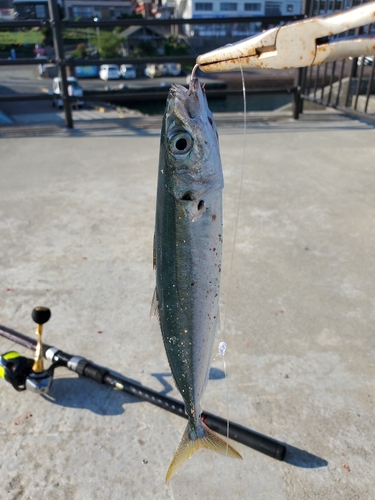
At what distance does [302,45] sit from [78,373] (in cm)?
186

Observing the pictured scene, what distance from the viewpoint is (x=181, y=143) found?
3.62 ft

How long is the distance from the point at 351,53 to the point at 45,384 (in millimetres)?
1940

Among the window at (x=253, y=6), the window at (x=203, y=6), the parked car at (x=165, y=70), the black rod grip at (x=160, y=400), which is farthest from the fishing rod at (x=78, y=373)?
the window at (x=253, y=6)

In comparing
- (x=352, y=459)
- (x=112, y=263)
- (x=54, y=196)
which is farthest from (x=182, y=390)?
(x=54, y=196)

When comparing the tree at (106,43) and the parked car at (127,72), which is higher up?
the tree at (106,43)

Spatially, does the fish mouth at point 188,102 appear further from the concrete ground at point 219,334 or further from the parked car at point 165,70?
the parked car at point 165,70

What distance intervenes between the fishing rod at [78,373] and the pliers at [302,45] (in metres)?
1.49

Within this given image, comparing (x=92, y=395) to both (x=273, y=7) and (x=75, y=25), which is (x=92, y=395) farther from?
(x=273, y=7)

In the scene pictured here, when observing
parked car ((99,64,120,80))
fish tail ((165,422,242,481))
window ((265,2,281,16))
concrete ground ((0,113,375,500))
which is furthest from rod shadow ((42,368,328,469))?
window ((265,2,281,16))

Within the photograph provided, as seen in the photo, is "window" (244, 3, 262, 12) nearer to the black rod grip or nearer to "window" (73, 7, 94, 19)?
"window" (73, 7, 94, 19)

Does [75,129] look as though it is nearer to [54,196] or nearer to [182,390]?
[54,196]

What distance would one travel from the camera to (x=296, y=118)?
7.56 metres

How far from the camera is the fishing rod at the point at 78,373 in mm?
1993

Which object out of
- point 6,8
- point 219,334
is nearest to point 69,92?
point 219,334
